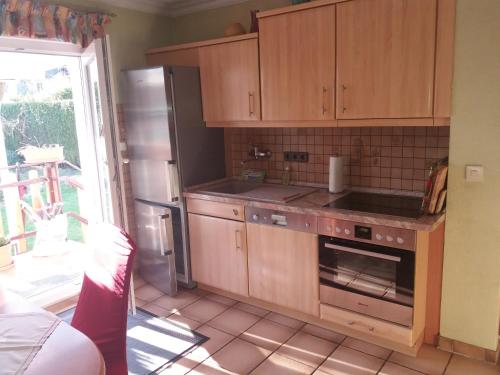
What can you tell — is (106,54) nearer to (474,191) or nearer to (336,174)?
(336,174)

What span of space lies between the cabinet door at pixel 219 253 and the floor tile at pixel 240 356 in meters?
0.52

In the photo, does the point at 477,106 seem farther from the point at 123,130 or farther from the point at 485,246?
the point at 123,130

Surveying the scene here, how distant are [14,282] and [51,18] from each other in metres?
2.38

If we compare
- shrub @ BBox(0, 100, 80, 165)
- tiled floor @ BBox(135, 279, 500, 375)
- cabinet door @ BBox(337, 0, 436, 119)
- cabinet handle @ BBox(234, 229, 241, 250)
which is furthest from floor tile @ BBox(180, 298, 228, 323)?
shrub @ BBox(0, 100, 80, 165)

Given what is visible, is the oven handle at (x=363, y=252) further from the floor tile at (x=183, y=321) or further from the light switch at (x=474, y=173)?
the floor tile at (x=183, y=321)

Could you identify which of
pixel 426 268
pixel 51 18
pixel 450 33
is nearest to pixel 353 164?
pixel 426 268

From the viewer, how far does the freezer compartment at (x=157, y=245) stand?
3.25 metres

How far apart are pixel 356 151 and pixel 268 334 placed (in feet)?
4.64

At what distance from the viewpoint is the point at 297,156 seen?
3.24 metres

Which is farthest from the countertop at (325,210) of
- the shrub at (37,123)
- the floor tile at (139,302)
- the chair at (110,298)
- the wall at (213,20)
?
the shrub at (37,123)

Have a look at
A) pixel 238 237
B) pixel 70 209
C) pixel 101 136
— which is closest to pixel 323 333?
pixel 238 237

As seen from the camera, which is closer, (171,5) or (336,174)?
(336,174)

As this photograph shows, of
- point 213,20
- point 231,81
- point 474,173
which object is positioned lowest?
point 474,173

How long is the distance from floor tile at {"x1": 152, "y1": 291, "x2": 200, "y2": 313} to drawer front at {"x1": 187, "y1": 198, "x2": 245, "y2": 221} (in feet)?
2.27
